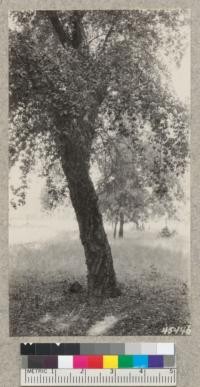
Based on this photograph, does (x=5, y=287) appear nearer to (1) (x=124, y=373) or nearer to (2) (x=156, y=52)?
(1) (x=124, y=373)

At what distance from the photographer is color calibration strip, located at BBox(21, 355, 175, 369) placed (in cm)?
255

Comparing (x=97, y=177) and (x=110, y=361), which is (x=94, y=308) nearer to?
(x=110, y=361)

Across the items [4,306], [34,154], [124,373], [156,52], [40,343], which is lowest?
[124,373]

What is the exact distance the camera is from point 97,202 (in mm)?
2561

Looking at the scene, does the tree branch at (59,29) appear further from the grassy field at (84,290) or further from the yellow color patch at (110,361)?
the yellow color patch at (110,361)

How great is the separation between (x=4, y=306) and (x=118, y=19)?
69.7 inches

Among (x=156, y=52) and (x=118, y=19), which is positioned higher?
(x=118, y=19)

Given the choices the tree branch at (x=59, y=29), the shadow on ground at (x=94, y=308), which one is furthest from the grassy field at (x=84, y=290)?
the tree branch at (x=59, y=29)

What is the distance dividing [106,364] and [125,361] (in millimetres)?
110

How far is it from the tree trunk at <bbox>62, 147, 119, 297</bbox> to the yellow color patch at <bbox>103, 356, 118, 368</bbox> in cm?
36

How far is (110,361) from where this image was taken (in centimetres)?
255

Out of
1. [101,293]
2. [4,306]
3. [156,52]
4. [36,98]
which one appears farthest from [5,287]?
[156,52]

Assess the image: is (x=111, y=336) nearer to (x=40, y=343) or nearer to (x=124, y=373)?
(x=124, y=373)

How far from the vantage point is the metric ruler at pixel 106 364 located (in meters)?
2.55
